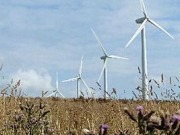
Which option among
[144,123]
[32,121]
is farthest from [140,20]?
[144,123]

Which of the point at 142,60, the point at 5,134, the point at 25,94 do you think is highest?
the point at 142,60

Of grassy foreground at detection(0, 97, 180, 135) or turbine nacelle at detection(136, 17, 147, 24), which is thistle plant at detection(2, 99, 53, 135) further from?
turbine nacelle at detection(136, 17, 147, 24)

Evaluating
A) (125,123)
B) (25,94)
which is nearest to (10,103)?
(25,94)

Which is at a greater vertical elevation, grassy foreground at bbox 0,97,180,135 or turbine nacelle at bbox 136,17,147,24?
turbine nacelle at bbox 136,17,147,24

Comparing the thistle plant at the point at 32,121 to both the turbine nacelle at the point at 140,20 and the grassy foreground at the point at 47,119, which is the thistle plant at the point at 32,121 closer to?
the grassy foreground at the point at 47,119

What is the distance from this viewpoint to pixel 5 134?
191 inches

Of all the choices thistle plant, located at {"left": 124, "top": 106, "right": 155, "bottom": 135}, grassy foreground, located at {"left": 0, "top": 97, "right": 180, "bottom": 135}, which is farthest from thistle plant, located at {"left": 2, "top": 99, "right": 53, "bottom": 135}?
thistle plant, located at {"left": 124, "top": 106, "right": 155, "bottom": 135}

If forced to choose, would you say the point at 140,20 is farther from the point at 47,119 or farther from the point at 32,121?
the point at 32,121

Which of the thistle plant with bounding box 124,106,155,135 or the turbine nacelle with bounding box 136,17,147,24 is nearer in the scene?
the thistle plant with bounding box 124,106,155,135

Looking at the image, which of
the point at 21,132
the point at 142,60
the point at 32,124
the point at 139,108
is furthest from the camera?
the point at 142,60

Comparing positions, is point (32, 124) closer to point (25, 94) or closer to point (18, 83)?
point (18, 83)

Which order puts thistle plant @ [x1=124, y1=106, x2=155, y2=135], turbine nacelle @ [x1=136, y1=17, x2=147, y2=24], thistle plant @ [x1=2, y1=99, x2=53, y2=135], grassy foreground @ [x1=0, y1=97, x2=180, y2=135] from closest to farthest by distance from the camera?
thistle plant @ [x1=124, y1=106, x2=155, y2=135]
thistle plant @ [x1=2, y1=99, x2=53, y2=135]
grassy foreground @ [x1=0, y1=97, x2=180, y2=135]
turbine nacelle @ [x1=136, y1=17, x2=147, y2=24]

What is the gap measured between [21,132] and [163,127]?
3.08 meters

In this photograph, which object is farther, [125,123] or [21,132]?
[125,123]
